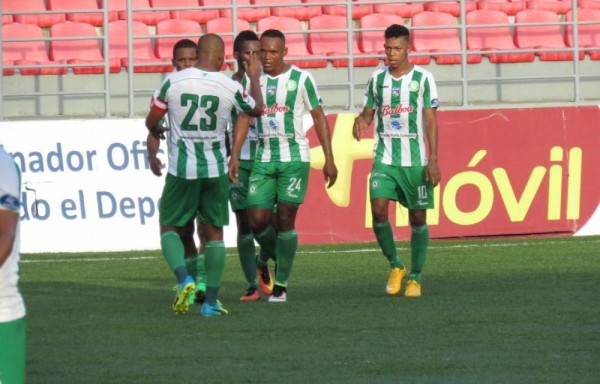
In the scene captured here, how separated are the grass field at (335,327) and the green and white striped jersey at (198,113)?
1037 mm

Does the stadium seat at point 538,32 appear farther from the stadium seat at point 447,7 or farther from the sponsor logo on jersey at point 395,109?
the sponsor logo on jersey at point 395,109

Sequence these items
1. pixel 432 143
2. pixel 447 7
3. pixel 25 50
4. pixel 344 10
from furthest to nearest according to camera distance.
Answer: pixel 447 7 → pixel 344 10 → pixel 25 50 → pixel 432 143

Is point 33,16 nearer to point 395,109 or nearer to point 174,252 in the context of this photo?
point 395,109

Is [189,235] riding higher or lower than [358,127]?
lower

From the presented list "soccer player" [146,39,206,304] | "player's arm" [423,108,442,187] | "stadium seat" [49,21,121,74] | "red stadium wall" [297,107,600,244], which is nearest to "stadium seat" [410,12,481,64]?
"red stadium wall" [297,107,600,244]

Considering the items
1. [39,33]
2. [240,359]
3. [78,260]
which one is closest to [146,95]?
[39,33]

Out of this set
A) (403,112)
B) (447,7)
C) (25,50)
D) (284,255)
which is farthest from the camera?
(447,7)

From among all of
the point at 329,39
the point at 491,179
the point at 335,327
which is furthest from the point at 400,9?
the point at 335,327

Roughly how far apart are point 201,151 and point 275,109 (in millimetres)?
1173

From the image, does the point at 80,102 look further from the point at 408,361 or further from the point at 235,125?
the point at 408,361

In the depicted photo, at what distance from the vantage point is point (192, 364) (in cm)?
830

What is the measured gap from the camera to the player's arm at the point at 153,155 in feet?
36.8

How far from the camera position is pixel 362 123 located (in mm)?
12086

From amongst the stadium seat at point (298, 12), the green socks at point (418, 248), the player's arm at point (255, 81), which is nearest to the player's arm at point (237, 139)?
the player's arm at point (255, 81)
